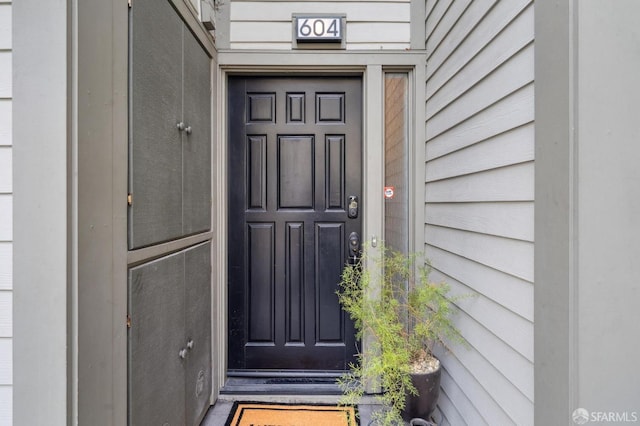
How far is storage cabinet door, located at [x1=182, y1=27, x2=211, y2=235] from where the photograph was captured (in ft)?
4.99

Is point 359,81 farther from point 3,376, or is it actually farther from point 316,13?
point 3,376

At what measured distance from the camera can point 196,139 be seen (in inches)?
64.6

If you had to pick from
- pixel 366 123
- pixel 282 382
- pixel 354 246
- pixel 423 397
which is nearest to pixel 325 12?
pixel 366 123

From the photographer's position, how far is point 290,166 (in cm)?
211

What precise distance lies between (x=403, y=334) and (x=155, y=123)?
4.89 feet

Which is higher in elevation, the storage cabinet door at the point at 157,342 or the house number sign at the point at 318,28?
the house number sign at the point at 318,28

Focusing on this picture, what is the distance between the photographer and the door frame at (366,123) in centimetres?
199

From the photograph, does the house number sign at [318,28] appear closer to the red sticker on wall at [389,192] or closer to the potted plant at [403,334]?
the red sticker on wall at [389,192]

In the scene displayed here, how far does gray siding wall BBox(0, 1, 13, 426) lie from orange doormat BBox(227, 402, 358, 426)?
1.17 meters

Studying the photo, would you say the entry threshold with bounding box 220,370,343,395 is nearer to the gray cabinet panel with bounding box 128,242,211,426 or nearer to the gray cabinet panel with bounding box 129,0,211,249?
the gray cabinet panel with bounding box 128,242,211,426

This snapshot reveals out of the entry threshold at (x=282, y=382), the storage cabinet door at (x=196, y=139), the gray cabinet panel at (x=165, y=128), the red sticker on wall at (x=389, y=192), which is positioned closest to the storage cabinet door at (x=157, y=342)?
the gray cabinet panel at (x=165, y=128)

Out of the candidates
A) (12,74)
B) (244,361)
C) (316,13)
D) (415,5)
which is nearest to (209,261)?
(244,361)

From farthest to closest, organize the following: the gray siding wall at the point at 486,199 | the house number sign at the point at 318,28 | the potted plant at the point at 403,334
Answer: the house number sign at the point at 318,28 → the potted plant at the point at 403,334 → the gray siding wall at the point at 486,199

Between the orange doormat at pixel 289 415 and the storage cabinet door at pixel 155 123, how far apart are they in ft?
3.75
